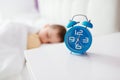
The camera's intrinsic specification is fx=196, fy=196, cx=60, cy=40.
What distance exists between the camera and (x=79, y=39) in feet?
2.07

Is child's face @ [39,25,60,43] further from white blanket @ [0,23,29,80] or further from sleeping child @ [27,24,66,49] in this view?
white blanket @ [0,23,29,80]

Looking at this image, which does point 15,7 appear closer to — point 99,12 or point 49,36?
point 49,36

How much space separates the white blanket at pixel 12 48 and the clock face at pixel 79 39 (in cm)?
40

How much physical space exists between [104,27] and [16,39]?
492 millimetres

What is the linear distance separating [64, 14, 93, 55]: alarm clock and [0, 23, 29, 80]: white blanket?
1.30ft

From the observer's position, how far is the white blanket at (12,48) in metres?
0.92

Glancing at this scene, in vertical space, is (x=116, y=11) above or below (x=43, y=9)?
above

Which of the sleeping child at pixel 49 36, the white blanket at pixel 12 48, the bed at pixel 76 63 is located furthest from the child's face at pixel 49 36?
the bed at pixel 76 63

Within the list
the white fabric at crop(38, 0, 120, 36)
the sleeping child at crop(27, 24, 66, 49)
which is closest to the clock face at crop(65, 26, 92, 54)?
the white fabric at crop(38, 0, 120, 36)

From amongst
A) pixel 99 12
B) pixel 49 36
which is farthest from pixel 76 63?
pixel 49 36

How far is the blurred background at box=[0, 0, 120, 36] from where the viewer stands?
0.92 metres

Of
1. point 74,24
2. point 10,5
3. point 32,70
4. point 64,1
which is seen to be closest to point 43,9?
point 10,5

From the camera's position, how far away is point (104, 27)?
961 millimetres

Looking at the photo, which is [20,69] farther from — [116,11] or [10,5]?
[10,5]
